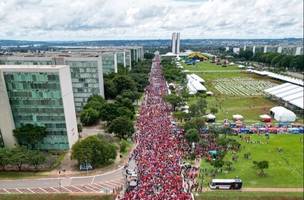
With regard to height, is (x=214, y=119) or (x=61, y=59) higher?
(x=61, y=59)

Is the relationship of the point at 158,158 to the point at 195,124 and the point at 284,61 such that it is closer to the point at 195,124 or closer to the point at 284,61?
the point at 195,124

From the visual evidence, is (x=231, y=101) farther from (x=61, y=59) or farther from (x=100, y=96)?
(x=61, y=59)

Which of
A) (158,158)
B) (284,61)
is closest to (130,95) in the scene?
(158,158)

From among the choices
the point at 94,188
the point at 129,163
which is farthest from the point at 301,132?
the point at 94,188

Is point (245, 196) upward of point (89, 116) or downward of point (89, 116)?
upward

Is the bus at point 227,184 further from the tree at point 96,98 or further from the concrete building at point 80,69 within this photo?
the concrete building at point 80,69

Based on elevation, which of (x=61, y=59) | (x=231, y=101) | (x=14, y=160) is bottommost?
(x=231, y=101)
